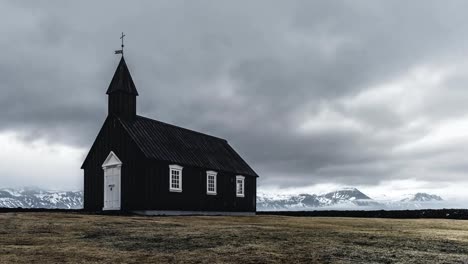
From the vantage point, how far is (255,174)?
51.8m

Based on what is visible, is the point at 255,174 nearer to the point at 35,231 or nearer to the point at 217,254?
the point at 35,231

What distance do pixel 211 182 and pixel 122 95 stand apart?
10.9 metres

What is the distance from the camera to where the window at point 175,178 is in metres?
38.8

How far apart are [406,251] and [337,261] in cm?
376

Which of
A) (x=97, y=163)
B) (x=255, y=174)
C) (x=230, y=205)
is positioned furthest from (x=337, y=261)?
(x=255, y=174)

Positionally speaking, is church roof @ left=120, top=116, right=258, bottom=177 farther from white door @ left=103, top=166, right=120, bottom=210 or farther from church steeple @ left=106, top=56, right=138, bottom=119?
white door @ left=103, top=166, right=120, bottom=210

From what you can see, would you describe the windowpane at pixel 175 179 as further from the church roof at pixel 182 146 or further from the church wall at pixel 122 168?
the church wall at pixel 122 168

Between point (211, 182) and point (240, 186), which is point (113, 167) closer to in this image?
point (211, 182)

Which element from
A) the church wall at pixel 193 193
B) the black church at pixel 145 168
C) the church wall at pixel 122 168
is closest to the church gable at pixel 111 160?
the black church at pixel 145 168

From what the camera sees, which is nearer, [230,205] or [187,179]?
[187,179]

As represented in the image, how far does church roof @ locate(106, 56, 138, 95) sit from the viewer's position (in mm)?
39844

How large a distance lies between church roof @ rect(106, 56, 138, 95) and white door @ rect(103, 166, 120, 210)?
20.9 feet

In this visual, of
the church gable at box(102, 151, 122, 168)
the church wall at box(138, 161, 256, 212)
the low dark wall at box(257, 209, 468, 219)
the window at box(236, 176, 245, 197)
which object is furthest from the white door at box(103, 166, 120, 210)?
the low dark wall at box(257, 209, 468, 219)

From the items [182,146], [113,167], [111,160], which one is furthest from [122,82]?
[182,146]
